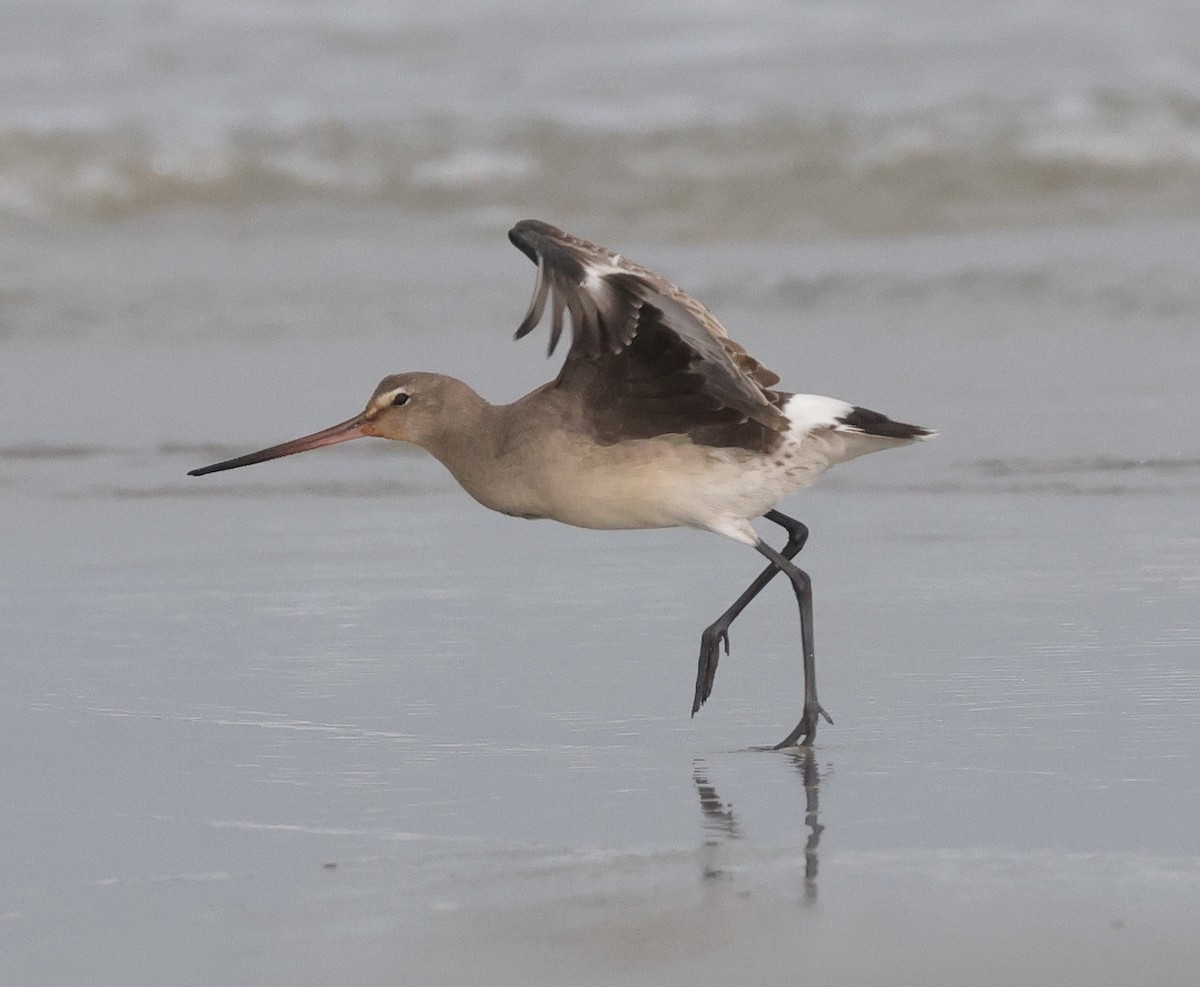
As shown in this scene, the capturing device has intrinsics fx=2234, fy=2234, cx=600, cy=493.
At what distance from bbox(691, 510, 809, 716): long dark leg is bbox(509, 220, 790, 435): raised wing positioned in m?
0.38

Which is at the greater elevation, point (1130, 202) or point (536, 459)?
point (1130, 202)

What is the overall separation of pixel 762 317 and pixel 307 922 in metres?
6.62

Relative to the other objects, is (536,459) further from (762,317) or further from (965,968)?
(762,317)

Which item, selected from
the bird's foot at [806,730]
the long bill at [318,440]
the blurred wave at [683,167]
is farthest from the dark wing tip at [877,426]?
the blurred wave at [683,167]

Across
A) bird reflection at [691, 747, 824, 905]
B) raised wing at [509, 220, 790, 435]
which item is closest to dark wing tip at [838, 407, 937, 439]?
raised wing at [509, 220, 790, 435]

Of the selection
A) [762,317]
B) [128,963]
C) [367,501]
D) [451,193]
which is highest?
[451,193]

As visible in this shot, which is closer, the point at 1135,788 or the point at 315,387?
the point at 1135,788

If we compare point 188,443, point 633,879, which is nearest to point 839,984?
point 633,879

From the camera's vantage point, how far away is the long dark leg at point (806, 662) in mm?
4270

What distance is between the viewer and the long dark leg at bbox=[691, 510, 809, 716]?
178 inches

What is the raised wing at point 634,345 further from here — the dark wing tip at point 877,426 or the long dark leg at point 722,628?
the long dark leg at point 722,628

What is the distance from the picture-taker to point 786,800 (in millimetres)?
3873

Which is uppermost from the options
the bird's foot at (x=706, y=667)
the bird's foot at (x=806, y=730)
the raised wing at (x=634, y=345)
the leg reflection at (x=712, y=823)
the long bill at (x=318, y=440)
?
the raised wing at (x=634, y=345)

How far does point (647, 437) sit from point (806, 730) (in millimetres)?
851
